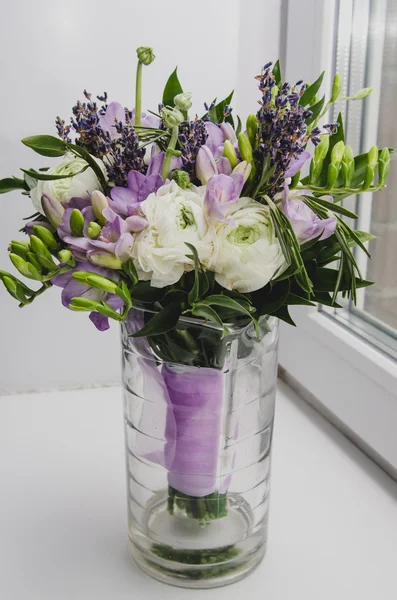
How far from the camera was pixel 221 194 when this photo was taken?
1.54 ft

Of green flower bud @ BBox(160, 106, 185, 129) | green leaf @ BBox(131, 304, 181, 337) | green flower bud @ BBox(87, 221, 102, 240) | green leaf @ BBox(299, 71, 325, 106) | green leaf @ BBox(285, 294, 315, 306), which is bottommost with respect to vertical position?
green leaf @ BBox(131, 304, 181, 337)

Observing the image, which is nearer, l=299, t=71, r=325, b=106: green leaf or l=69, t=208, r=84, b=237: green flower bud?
l=69, t=208, r=84, b=237: green flower bud

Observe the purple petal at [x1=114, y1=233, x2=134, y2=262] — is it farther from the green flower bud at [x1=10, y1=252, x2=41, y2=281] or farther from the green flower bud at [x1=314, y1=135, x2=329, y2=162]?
the green flower bud at [x1=314, y1=135, x2=329, y2=162]

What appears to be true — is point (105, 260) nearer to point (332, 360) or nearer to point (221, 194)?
point (221, 194)

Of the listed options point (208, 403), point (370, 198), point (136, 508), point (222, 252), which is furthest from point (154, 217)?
point (370, 198)

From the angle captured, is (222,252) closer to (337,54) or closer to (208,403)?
(208,403)

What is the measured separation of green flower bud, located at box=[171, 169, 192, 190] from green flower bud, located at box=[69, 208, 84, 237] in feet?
0.25

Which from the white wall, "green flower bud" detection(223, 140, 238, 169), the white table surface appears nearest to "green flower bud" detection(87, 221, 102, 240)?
"green flower bud" detection(223, 140, 238, 169)

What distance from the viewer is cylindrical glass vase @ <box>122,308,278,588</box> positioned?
57 centimetres

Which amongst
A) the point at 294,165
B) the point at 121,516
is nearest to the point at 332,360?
the point at 121,516

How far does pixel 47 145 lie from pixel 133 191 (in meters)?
0.08

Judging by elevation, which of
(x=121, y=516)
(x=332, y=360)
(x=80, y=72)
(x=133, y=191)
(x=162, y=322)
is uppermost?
(x=80, y=72)

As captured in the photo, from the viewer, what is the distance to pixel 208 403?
1.88 feet

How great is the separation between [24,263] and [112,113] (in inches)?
5.8
